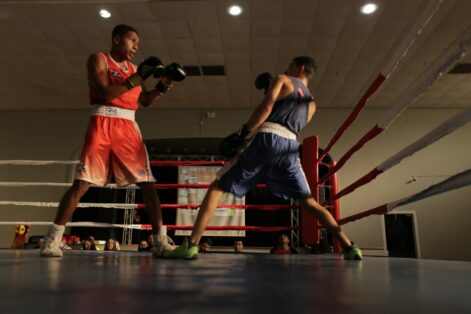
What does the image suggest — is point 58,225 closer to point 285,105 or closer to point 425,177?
point 285,105

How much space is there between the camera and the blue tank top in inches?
71.1

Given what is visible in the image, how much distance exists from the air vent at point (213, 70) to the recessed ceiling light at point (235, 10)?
1.23 meters

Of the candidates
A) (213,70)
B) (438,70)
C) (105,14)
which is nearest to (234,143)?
(438,70)

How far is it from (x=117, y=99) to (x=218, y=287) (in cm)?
131

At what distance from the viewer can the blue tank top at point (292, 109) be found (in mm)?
1806

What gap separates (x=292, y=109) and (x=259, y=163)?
32 cm

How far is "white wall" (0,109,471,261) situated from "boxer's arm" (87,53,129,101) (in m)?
4.94

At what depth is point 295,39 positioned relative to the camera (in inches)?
182

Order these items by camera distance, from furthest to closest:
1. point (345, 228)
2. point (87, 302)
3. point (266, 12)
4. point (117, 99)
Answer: point (345, 228), point (266, 12), point (117, 99), point (87, 302)


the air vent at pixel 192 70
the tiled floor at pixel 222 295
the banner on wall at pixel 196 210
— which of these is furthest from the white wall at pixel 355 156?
the tiled floor at pixel 222 295

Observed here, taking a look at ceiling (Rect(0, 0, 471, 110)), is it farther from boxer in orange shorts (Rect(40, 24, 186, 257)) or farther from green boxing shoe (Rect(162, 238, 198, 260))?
green boxing shoe (Rect(162, 238, 198, 260))

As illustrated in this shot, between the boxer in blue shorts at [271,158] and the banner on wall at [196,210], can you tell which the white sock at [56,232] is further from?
the banner on wall at [196,210]

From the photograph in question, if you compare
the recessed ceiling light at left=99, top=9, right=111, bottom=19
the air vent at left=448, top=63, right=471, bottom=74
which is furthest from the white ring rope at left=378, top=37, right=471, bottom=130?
the air vent at left=448, top=63, right=471, bottom=74

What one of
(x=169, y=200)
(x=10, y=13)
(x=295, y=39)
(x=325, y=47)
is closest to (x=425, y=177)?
(x=325, y=47)
